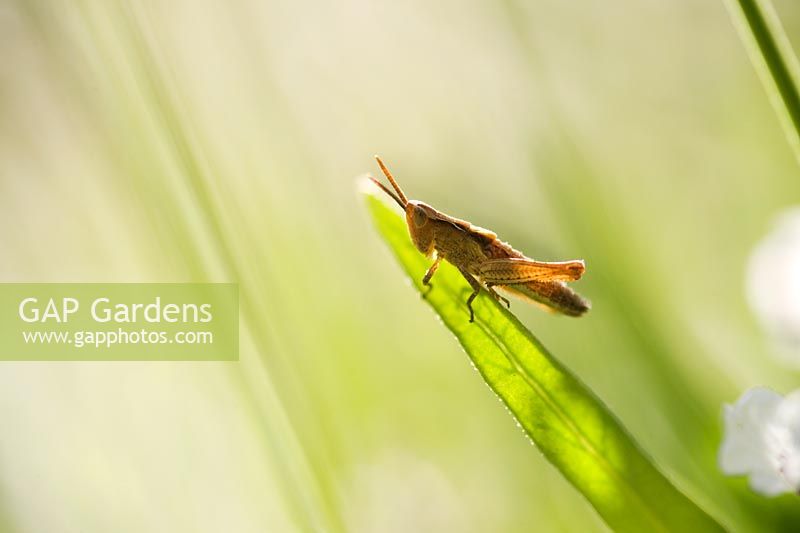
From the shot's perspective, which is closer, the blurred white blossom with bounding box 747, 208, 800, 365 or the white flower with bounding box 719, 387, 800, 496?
the white flower with bounding box 719, 387, 800, 496

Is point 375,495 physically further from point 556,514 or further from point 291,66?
point 291,66

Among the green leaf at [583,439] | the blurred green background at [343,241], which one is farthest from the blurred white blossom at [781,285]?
the green leaf at [583,439]

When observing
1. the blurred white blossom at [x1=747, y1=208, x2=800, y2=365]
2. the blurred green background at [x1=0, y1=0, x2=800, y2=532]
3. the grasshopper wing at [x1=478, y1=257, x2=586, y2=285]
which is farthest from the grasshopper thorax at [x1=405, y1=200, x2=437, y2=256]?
the blurred white blossom at [x1=747, y1=208, x2=800, y2=365]

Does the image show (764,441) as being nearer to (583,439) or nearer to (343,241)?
(583,439)

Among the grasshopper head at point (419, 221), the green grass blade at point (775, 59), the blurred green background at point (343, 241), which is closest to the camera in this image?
the green grass blade at point (775, 59)

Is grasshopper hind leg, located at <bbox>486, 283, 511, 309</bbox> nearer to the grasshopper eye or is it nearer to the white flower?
the grasshopper eye

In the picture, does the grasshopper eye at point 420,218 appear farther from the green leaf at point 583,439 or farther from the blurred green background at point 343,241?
the green leaf at point 583,439

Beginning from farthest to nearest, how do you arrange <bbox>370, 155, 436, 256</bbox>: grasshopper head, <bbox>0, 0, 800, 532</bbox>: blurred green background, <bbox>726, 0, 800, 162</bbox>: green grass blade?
<bbox>370, 155, 436, 256</bbox>: grasshopper head, <bbox>0, 0, 800, 532</bbox>: blurred green background, <bbox>726, 0, 800, 162</bbox>: green grass blade

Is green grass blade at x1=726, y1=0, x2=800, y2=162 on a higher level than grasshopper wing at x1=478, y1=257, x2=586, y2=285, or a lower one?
lower
